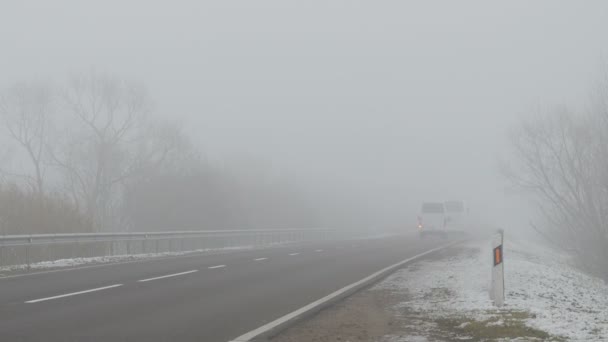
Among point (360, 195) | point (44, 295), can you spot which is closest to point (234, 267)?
point (44, 295)

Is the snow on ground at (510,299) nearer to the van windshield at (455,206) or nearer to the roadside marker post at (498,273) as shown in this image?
the roadside marker post at (498,273)

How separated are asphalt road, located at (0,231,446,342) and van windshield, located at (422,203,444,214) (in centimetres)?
2625

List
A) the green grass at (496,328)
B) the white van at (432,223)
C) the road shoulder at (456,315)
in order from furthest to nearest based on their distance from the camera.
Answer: the white van at (432,223) < the road shoulder at (456,315) < the green grass at (496,328)

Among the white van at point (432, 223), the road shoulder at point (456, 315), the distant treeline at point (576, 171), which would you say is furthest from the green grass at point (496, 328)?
the white van at point (432, 223)

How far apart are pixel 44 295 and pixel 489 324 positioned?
7.38m

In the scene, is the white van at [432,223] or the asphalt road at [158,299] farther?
the white van at [432,223]

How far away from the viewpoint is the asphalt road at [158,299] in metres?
7.05

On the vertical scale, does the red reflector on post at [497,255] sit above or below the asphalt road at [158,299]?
above

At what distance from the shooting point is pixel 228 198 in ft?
133

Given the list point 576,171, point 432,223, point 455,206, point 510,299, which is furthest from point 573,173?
point 510,299

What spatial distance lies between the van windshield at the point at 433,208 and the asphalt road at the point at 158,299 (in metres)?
26.2

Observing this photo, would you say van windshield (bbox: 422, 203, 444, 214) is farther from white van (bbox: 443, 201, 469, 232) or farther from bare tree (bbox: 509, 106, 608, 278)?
bare tree (bbox: 509, 106, 608, 278)

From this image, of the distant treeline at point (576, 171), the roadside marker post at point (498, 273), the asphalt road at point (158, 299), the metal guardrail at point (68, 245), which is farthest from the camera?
the distant treeline at point (576, 171)

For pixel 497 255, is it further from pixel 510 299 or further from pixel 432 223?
pixel 432 223
